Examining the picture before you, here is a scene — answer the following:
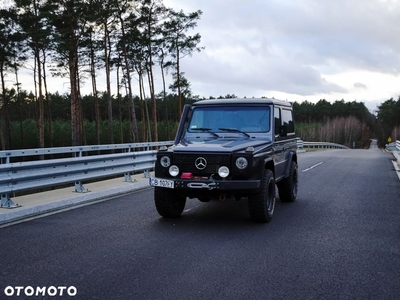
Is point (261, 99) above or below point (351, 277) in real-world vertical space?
above

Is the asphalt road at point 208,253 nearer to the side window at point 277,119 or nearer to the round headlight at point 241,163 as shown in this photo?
the round headlight at point 241,163

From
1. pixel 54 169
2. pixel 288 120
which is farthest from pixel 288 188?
pixel 54 169

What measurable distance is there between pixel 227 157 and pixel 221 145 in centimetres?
38

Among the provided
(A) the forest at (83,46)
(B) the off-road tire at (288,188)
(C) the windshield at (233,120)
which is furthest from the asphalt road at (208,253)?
(A) the forest at (83,46)

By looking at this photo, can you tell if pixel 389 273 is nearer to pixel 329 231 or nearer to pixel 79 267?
pixel 329 231

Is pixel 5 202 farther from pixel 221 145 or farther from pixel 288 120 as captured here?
pixel 288 120

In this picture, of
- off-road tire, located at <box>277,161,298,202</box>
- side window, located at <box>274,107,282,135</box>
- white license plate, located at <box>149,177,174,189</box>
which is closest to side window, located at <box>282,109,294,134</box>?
side window, located at <box>274,107,282,135</box>

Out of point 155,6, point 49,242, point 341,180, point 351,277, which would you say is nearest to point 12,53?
point 155,6

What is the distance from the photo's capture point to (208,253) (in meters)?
5.61

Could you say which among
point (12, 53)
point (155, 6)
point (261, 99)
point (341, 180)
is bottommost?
point (341, 180)

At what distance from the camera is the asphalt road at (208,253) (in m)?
4.37

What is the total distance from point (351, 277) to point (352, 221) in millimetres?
3157

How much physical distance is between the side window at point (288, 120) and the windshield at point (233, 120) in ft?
2.95

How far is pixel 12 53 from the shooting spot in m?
40.2
